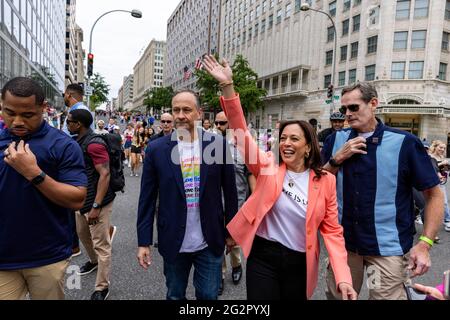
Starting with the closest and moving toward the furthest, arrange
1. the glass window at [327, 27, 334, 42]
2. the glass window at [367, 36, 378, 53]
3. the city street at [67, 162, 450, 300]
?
1. the city street at [67, 162, 450, 300]
2. the glass window at [367, 36, 378, 53]
3. the glass window at [327, 27, 334, 42]

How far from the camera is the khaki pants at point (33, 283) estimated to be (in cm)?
201

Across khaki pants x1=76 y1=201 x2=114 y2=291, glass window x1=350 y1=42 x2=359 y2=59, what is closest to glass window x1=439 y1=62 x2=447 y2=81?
glass window x1=350 y1=42 x2=359 y2=59

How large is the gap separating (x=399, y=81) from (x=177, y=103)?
33917 mm

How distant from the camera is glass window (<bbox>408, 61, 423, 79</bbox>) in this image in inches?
1198

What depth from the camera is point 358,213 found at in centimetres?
251

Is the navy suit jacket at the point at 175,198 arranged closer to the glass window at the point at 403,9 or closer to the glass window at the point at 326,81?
the glass window at the point at 403,9

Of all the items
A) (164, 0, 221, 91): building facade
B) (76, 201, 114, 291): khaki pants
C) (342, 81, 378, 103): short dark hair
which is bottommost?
(76, 201, 114, 291): khaki pants

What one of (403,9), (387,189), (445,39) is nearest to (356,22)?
(403,9)

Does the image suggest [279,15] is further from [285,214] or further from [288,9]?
[285,214]

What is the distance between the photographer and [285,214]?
2303 millimetres

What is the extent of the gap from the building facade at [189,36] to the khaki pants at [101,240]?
190ft

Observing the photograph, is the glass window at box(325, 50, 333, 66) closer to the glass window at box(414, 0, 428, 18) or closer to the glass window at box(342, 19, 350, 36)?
the glass window at box(342, 19, 350, 36)

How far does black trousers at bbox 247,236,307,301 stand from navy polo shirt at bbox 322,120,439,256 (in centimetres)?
59

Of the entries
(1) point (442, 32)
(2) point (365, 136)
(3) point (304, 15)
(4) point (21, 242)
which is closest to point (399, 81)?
(1) point (442, 32)
